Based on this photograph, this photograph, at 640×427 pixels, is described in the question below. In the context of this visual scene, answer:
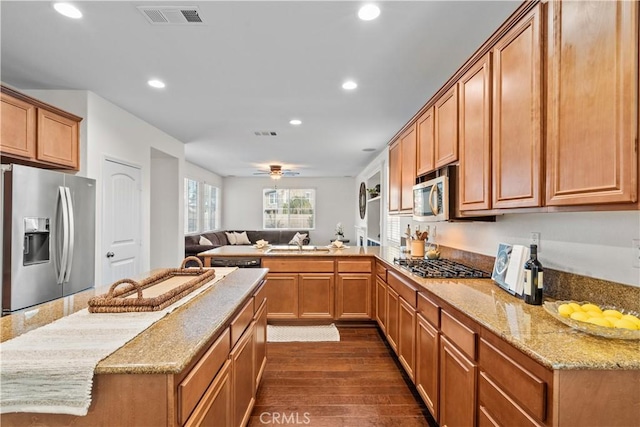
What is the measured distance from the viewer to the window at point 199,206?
7301 mm

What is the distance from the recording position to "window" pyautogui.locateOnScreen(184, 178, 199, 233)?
7230mm

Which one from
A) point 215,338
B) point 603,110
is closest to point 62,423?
point 215,338

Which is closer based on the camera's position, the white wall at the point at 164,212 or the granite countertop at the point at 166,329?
the granite countertop at the point at 166,329

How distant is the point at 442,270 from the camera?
245 centimetres

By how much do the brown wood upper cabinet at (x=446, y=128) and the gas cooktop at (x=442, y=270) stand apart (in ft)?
2.74

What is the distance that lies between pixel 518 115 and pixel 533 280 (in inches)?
32.9

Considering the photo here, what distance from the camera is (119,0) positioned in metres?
1.84

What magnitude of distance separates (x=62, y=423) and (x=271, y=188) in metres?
9.27

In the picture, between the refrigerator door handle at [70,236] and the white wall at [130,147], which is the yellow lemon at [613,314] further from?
the white wall at [130,147]

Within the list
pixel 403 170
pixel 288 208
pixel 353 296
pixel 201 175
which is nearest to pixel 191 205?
pixel 201 175

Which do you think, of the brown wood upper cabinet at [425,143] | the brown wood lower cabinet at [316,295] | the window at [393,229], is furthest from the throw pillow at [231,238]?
the brown wood upper cabinet at [425,143]

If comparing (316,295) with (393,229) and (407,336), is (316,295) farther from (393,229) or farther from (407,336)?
(393,229)

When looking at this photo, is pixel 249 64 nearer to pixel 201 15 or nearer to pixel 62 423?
pixel 201 15

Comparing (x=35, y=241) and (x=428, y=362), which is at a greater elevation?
(x=35, y=241)
